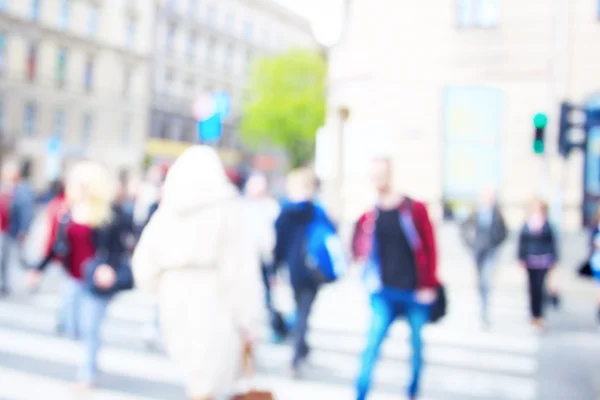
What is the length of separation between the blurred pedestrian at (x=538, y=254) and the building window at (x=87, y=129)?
41.0 meters

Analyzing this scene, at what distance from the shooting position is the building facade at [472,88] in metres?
21.8

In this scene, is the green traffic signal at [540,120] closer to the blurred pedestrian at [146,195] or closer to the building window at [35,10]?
the blurred pedestrian at [146,195]

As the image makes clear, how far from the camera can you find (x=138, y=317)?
10.1 m

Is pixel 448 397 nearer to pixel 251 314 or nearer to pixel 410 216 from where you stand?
pixel 410 216

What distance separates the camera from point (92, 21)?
1916 inches

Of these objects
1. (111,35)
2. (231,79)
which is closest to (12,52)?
(111,35)

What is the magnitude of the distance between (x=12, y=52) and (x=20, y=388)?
40.1m

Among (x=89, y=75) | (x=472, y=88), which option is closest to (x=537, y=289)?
(x=472, y=88)

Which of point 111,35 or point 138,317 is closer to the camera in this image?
point 138,317

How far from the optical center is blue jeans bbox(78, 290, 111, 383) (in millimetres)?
6098

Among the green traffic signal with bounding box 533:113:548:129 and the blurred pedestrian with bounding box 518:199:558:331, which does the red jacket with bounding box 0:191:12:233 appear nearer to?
the blurred pedestrian with bounding box 518:199:558:331

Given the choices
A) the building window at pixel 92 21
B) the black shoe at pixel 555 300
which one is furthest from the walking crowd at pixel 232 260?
the building window at pixel 92 21

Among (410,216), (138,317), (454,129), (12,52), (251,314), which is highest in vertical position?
(12,52)

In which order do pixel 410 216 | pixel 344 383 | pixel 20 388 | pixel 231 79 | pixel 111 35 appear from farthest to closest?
pixel 231 79 < pixel 111 35 < pixel 344 383 < pixel 20 388 < pixel 410 216
